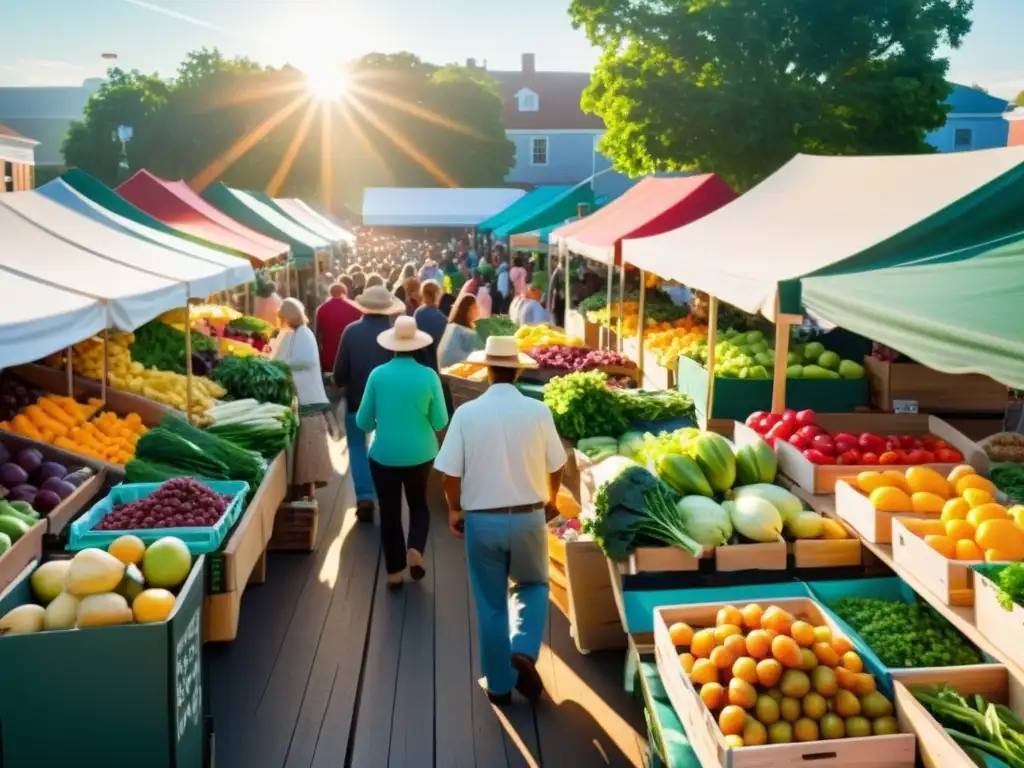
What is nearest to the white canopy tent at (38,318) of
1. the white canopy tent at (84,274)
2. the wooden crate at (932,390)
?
the white canopy tent at (84,274)

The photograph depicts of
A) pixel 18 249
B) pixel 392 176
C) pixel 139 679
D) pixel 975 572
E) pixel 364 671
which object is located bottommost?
pixel 364 671

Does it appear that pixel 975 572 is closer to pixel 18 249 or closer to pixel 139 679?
pixel 139 679

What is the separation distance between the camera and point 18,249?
6.77m

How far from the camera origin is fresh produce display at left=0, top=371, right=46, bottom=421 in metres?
7.53

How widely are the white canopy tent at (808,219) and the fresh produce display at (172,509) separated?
11.0 feet

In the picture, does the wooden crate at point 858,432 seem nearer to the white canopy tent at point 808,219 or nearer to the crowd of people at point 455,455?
the white canopy tent at point 808,219

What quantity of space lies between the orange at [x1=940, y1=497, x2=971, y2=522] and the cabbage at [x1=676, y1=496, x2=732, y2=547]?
1047mm

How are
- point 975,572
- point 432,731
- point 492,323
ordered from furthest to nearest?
point 492,323
point 432,731
point 975,572

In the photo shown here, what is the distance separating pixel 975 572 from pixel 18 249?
19.7 feet

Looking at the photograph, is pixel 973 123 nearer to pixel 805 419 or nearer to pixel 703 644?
pixel 805 419

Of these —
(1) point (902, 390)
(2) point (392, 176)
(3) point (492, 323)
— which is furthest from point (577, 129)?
(1) point (902, 390)

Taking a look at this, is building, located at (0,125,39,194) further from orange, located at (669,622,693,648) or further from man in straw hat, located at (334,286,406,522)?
orange, located at (669,622,693,648)

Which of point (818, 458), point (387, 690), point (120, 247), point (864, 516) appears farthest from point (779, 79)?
point (387, 690)

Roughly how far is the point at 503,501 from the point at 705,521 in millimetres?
1074
